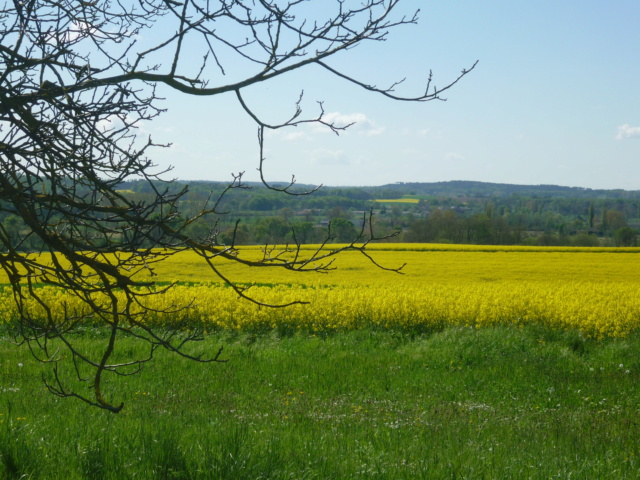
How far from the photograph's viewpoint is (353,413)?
659cm

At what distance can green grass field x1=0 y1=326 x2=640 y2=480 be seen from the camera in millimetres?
3875

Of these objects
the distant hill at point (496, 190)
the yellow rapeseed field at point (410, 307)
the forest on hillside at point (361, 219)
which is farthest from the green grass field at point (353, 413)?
the distant hill at point (496, 190)

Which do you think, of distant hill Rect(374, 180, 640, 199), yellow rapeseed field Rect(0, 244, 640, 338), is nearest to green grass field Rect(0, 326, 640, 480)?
yellow rapeseed field Rect(0, 244, 640, 338)

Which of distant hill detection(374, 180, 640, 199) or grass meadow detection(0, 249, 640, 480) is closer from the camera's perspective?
grass meadow detection(0, 249, 640, 480)

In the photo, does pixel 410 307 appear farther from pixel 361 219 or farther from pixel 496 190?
pixel 496 190

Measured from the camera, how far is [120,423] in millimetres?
4867

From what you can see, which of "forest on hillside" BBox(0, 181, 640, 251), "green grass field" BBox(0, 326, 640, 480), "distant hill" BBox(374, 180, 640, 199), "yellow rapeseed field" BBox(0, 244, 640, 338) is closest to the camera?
"green grass field" BBox(0, 326, 640, 480)

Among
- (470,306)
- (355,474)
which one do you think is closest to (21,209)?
(355,474)

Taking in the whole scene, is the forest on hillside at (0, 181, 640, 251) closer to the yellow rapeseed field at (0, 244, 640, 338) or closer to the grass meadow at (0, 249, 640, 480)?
the grass meadow at (0, 249, 640, 480)

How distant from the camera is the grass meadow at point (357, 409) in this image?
3.88 m

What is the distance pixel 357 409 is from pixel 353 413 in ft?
0.77

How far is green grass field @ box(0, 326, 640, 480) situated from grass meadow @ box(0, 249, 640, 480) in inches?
0.8

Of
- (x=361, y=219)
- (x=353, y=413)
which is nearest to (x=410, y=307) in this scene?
(x=353, y=413)

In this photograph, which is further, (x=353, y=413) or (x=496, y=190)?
(x=496, y=190)
